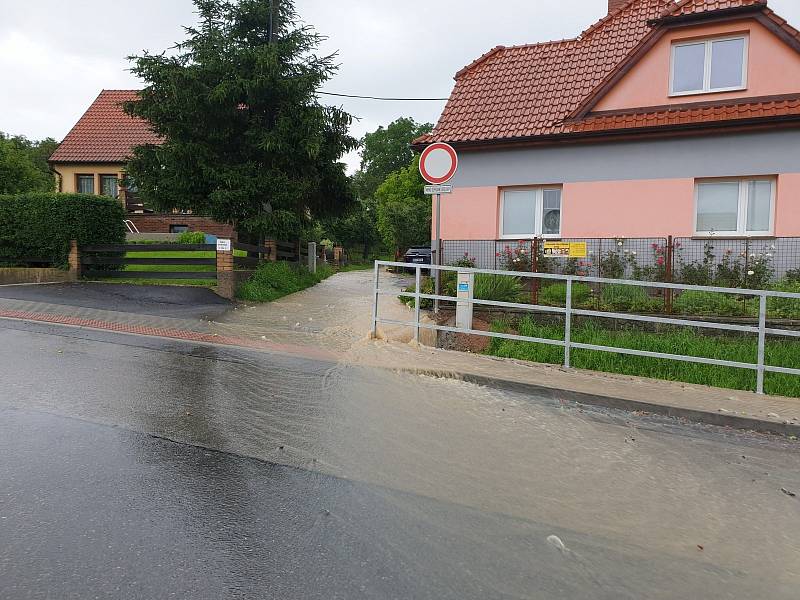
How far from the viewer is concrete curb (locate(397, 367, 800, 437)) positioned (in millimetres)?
6172

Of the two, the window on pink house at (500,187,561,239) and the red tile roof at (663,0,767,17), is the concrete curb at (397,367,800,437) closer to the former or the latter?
the window on pink house at (500,187,561,239)

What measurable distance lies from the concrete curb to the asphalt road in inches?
10.7

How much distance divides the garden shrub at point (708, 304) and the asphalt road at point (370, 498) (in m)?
4.20

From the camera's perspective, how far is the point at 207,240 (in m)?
25.7

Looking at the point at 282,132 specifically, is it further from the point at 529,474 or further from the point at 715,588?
the point at 715,588

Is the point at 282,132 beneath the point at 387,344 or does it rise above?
above

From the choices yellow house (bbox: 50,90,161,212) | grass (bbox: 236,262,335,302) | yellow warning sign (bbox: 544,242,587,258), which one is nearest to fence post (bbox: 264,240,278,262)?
grass (bbox: 236,262,335,302)

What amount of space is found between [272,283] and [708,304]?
9.98 metres

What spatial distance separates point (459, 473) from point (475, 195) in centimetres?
1149

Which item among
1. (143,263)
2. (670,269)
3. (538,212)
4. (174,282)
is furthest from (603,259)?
(143,263)

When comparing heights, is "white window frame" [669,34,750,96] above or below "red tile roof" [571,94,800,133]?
above

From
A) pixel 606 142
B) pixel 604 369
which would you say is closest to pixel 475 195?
pixel 606 142

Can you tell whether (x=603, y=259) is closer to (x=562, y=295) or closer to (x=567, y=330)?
(x=562, y=295)

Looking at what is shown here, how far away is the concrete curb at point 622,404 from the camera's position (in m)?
6.17
